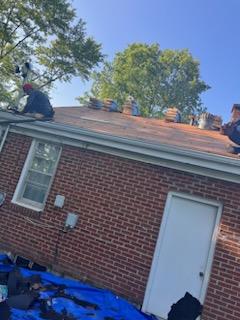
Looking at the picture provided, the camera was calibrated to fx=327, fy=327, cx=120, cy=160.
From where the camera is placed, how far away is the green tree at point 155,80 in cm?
3034

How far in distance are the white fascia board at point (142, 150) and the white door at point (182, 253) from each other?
2.23 ft

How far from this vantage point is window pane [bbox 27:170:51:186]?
8.37 m

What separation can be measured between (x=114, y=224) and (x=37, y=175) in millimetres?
2539

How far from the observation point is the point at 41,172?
27.7ft

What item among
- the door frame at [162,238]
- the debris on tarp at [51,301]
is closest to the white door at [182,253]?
the door frame at [162,238]

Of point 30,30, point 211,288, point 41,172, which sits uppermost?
point 30,30

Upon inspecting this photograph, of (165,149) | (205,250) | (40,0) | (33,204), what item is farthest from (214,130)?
(40,0)

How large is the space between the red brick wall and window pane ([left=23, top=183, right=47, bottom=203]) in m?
0.34

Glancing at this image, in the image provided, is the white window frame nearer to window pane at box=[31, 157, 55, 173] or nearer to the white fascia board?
the white fascia board

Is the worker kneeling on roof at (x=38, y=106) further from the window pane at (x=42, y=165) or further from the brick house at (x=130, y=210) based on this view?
the window pane at (x=42, y=165)

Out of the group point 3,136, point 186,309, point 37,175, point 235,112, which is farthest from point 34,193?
point 235,112

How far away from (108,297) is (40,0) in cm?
1917

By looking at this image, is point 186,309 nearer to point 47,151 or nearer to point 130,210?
point 130,210

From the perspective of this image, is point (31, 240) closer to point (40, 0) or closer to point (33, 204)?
point (33, 204)
